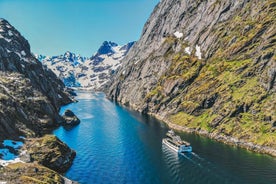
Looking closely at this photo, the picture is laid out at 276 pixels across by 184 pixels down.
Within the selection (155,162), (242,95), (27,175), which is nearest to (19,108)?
(27,175)

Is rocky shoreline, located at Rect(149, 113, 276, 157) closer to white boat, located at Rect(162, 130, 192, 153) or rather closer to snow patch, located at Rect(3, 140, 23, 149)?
white boat, located at Rect(162, 130, 192, 153)

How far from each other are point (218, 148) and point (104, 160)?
54.9 meters

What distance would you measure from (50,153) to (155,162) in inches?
1547

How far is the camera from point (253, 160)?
363 ft

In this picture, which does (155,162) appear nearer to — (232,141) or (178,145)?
(178,145)

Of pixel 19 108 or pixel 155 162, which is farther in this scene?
pixel 19 108

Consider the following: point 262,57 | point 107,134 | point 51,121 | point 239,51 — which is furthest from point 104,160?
point 239,51

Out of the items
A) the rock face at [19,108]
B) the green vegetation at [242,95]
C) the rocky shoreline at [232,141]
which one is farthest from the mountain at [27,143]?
the green vegetation at [242,95]

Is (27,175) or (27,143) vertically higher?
(27,143)

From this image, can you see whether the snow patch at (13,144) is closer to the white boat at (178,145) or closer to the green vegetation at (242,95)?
the white boat at (178,145)

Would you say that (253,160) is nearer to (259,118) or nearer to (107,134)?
(259,118)

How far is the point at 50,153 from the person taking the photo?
99.3 meters

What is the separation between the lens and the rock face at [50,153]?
95.4 metres

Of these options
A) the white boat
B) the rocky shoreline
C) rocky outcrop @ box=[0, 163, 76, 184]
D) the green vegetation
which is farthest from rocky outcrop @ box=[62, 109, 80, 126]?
rocky outcrop @ box=[0, 163, 76, 184]
